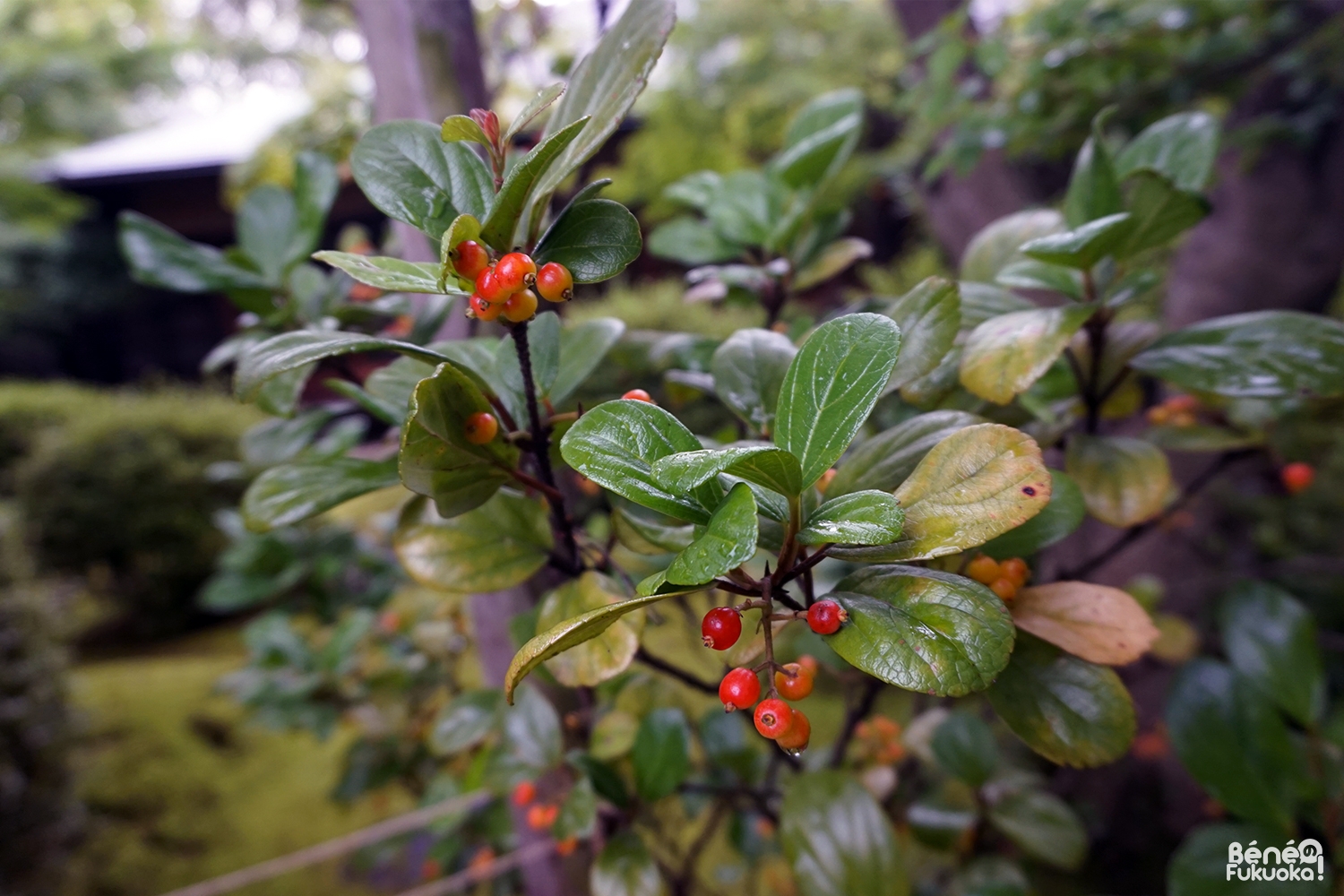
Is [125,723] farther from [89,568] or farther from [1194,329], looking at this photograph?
[1194,329]

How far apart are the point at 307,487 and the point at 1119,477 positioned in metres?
0.57

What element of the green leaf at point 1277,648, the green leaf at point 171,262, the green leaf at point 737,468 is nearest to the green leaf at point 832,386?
the green leaf at point 737,468

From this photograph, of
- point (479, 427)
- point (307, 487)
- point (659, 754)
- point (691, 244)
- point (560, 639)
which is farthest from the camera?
point (691, 244)

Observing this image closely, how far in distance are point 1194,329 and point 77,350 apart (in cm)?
802

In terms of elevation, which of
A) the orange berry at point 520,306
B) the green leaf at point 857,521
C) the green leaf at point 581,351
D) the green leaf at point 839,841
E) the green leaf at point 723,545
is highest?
the orange berry at point 520,306

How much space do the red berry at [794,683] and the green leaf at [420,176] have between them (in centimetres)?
29

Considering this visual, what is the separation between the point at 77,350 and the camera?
243 inches

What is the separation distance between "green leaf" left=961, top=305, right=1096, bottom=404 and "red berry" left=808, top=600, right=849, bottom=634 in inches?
6.8

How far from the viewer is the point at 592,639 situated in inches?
15.3

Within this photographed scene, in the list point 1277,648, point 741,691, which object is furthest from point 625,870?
point 1277,648

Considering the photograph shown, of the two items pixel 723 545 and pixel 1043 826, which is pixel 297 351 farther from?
pixel 1043 826

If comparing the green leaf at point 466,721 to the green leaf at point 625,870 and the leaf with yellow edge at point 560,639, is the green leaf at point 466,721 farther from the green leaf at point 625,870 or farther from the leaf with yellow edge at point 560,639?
the leaf with yellow edge at point 560,639

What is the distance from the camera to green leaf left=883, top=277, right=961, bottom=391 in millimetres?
407

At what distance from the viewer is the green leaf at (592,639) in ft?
1.31
